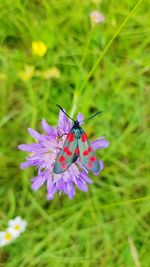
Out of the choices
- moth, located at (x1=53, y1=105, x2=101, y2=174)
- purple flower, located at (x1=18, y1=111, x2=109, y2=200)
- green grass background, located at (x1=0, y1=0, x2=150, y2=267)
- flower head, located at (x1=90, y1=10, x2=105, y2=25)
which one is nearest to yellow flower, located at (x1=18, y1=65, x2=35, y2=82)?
green grass background, located at (x1=0, y1=0, x2=150, y2=267)

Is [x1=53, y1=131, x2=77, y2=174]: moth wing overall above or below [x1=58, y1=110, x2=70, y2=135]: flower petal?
below

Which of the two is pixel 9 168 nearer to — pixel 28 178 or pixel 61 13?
pixel 28 178

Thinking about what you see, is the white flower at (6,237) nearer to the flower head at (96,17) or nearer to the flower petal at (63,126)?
the flower petal at (63,126)

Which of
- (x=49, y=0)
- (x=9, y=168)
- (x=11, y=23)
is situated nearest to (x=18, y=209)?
(x=9, y=168)

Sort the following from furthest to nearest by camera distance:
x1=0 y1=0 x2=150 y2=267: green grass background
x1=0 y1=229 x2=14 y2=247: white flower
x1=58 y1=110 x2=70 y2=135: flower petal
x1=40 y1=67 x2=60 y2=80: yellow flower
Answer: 1. x1=40 y1=67 x2=60 y2=80: yellow flower
2. x1=0 y1=0 x2=150 y2=267: green grass background
3. x1=0 y1=229 x2=14 y2=247: white flower
4. x1=58 y1=110 x2=70 y2=135: flower petal

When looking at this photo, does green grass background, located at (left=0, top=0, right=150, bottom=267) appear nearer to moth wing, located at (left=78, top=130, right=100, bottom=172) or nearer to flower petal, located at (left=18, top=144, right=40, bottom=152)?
flower petal, located at (left=18, top=144, right=40, bottom=152)

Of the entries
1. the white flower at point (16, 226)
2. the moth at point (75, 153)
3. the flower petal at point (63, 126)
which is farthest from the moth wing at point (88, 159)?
the white flower at point (16, 226)
